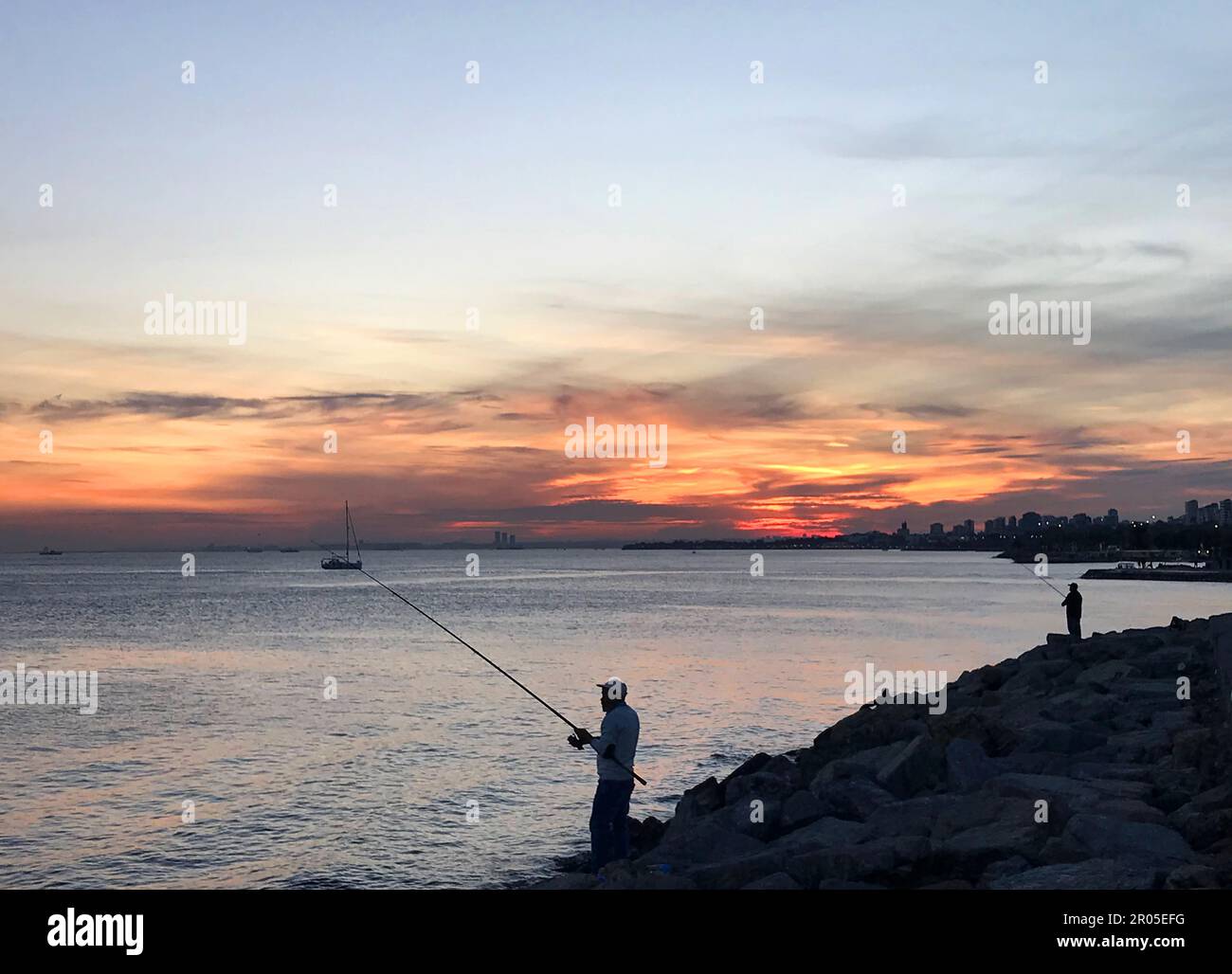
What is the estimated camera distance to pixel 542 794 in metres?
16.0

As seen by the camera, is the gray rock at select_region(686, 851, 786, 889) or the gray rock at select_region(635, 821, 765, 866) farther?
the gray rock at select_region(635, 821, 765, 866)

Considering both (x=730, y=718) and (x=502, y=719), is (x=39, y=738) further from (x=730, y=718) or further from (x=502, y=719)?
(x=730, y=718)

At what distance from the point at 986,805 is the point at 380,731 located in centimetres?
1458

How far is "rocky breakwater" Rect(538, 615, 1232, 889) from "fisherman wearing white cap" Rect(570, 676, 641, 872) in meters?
0.30

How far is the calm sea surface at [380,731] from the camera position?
42.8 feet

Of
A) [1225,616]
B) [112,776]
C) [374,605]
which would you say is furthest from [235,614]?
[1225,616]

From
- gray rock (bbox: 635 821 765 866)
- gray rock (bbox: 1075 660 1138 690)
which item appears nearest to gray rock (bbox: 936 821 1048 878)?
gray rock (bbox: 635 821 765 866)

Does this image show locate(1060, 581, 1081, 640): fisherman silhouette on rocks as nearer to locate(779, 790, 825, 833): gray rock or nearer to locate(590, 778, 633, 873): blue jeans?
locate(779, 790, 825, 833): gray rock

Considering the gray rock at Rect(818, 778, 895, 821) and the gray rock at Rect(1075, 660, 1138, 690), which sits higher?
the gray rock at Rect(1075, 660, 1138, 690)

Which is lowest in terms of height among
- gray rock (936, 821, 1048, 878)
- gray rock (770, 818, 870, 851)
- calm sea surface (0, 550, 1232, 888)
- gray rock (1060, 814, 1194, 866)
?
calm sea surface (0, 550, 1232, 888)

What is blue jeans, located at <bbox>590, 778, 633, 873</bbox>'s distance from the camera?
9.76 m

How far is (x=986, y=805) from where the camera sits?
9.70m

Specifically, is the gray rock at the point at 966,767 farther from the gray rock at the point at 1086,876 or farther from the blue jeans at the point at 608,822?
the blue jeans at the point at 608,822
